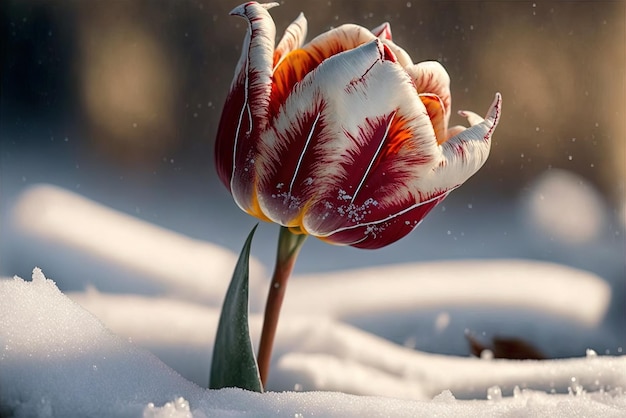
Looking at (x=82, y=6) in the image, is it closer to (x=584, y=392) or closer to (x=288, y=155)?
(x=288, y=155)

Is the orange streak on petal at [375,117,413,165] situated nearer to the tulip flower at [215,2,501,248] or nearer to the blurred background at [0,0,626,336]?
the tulip flower at [215,2,501,248]

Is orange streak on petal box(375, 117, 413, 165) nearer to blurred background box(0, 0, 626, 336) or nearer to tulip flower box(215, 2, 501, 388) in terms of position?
tulip flower box(215, 2, 501, 388)

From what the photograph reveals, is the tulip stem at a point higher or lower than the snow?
higher

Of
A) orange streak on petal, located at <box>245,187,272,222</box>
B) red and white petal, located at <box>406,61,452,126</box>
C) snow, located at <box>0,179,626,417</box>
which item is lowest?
snow, located at <box>0,179,626,417</box>

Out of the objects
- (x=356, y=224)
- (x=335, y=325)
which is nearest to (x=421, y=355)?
(x=335, y=325)

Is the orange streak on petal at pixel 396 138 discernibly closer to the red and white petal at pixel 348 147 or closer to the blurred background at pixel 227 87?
the red and white petal at pixel 348 147

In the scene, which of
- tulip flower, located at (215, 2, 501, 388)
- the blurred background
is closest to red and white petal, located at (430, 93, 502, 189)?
tulip flower, located at (215, 2, 501, 388)
